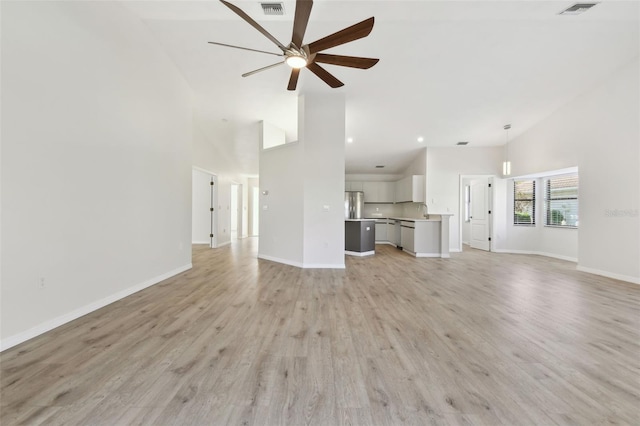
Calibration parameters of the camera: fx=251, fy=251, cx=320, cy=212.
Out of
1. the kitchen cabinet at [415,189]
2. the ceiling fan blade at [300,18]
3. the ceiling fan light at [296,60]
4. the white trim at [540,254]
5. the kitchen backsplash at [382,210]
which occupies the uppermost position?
the ceiling fan blade at [300,18]

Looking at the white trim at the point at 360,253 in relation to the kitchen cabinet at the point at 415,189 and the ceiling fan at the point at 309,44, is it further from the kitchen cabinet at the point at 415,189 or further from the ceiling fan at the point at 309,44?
the ceiling fan at the point at 309,44

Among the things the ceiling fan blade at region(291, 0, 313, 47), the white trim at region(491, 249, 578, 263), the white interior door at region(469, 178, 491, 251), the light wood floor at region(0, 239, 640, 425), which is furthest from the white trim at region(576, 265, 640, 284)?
the ceiling fan blade at region(291, 0, 313, 47)

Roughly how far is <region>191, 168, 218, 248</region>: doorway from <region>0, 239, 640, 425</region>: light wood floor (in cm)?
476

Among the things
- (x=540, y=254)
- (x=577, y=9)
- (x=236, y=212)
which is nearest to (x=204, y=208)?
(x=236, y=212)

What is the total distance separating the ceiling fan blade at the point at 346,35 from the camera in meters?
2.17

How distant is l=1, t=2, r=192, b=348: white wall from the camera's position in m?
2.04

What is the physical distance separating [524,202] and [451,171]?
2.16m

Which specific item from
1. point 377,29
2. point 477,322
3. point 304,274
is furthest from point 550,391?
point 377,29

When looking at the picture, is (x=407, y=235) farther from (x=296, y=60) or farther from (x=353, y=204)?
(x=296, y=60)

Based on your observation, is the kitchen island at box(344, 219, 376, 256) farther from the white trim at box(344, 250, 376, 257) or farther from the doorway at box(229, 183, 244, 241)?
the doorway at box(229, 183, 244, 241)

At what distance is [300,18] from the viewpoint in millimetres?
2098

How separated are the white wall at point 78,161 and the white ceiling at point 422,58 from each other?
914 mm

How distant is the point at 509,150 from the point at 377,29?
5824 millimetres

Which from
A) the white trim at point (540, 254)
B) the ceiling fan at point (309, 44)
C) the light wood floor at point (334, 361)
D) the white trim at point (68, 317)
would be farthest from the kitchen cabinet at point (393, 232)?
the white trim at point (68, 317)
